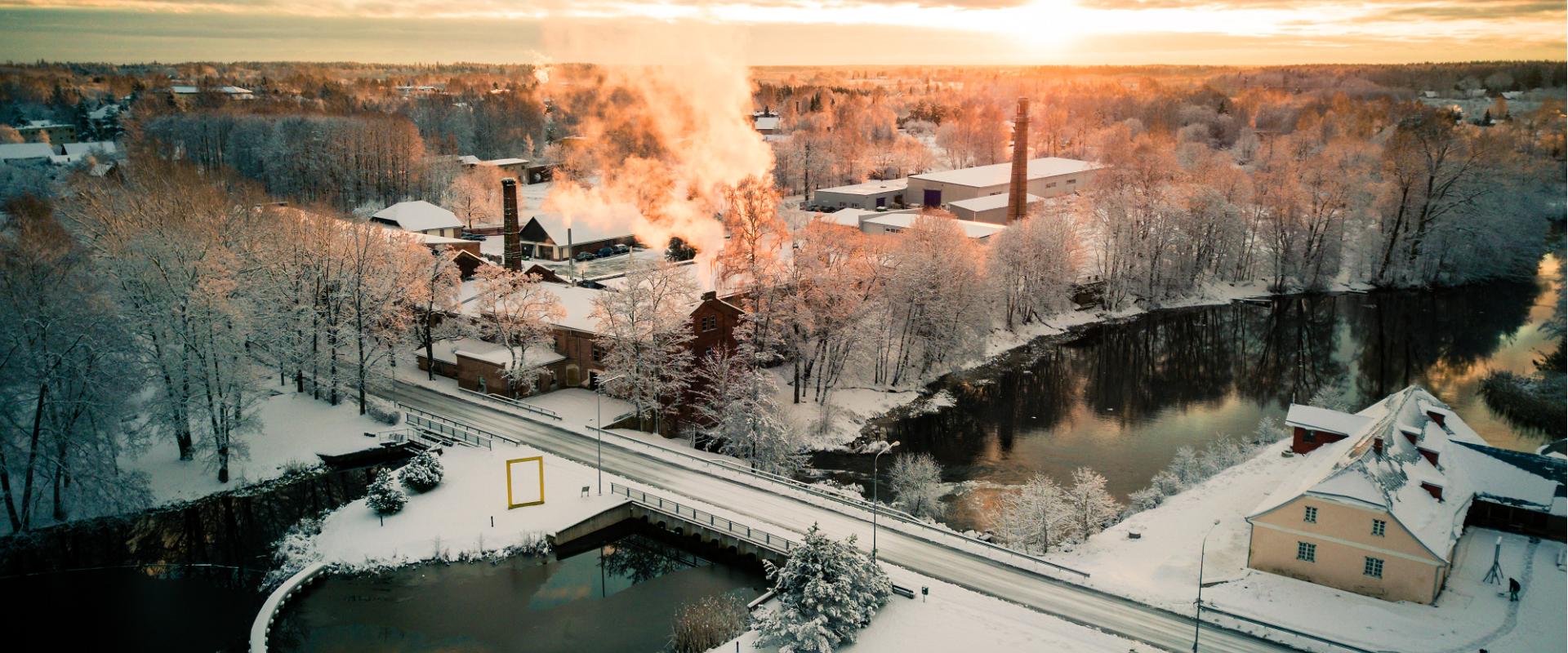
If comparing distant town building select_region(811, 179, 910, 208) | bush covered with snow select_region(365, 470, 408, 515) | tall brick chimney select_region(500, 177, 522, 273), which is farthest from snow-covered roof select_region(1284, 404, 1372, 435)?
distant town building select_region(811, 179, 910, 208)

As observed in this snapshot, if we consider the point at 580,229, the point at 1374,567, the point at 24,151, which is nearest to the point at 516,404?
the point at 1374,567

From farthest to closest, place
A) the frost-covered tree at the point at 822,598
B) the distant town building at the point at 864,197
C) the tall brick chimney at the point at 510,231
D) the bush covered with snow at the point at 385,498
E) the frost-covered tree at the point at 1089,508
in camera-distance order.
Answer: the distant town building at the point at 864,197
the tall brick chimney at the point at 510,231
the bush covered with snow at the point at 385,498
the frost-covered tree at the point at 1089,508
the frost-covered tree at the point at 822,598

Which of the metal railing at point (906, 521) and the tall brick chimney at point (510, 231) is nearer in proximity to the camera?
the metal railing at point (906, 521)

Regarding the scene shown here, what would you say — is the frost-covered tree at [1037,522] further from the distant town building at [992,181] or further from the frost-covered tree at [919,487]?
the distant town building at [992,181]

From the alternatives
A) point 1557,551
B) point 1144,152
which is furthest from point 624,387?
point 1144,152

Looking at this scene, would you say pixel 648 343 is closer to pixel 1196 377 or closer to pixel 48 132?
pixel 1196 377

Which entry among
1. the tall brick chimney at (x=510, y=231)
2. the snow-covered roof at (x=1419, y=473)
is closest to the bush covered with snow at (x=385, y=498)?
the tall brick chimney at (x=510, y=231)

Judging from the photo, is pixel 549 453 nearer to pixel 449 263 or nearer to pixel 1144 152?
pixel 449 263
